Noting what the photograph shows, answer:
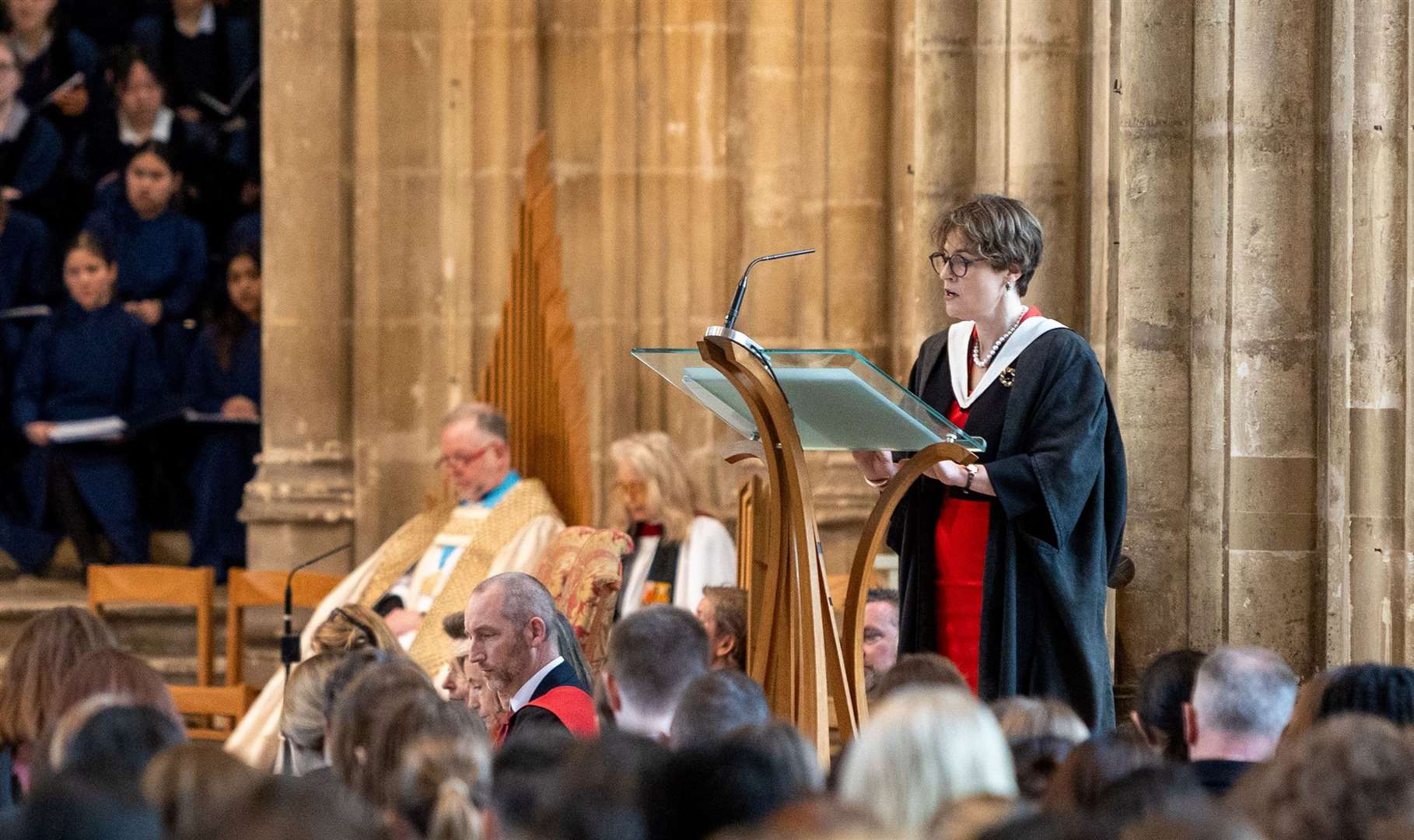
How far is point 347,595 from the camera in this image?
751cm

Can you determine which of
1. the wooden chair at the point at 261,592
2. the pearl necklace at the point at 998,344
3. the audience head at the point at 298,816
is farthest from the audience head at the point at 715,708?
the wooden chair at the point at 261,592

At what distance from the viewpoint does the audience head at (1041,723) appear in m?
3.19

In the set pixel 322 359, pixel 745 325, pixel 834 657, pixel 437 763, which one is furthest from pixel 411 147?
pixel 437 763

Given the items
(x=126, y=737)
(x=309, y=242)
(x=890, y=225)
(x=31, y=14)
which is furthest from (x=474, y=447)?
(x=126, y=737)

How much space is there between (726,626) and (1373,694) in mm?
2038

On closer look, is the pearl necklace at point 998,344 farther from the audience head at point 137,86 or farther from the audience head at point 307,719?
the audience head at point 137,86

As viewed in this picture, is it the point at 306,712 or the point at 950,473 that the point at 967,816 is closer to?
the point at 950,473

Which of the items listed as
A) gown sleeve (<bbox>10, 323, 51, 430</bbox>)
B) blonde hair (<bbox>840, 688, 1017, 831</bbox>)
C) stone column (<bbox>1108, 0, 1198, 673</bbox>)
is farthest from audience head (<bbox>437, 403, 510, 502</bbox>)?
blonde hair (<bbox>840, 688, 1017, 831</bbox>)

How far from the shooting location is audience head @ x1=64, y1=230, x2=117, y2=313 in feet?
30.7

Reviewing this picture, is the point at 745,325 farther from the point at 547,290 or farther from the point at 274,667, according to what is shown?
the point at 274,667

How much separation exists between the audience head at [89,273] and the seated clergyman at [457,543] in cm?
237

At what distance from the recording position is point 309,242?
329 inches

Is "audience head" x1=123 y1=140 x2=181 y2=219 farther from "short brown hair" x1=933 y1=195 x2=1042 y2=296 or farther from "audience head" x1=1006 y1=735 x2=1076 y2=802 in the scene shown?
"audience head" x1=1006 y1=735 x2=1076 y2=802

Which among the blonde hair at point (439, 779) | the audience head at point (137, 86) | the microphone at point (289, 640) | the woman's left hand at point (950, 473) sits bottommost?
the microphone at point (289, 640)
